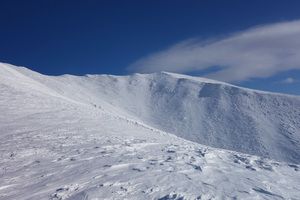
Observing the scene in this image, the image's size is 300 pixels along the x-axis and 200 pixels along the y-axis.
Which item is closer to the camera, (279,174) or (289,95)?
(279,174)

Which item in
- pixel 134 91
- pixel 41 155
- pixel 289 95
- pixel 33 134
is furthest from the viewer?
pixel 134 91

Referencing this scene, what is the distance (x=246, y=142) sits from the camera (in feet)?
92.1

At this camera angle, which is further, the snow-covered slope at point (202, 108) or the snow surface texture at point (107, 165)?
the snow-covered slope at point (202, 108)

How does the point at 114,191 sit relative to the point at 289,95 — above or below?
below

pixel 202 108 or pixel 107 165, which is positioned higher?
pixel 202 108

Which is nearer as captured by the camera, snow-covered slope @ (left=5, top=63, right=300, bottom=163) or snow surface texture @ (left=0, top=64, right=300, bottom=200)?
snow surface texture @ (left=0, top=64, right=300, bottom=200)

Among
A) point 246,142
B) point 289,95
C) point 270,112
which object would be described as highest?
point 289,95

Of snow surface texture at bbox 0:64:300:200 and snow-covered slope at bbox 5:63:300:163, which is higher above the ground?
snow-covered slope at bbox 5:63:300:163

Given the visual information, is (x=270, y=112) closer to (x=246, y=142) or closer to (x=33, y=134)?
(x=246, y=142)

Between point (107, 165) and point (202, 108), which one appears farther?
point (202, 108)

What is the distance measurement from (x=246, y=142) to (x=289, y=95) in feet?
65.4

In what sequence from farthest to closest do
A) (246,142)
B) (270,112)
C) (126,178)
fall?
1. (270,112)
2. (246,142)
3. (126,178)

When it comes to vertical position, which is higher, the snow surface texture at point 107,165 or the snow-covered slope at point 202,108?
the snow-covered slope at point 202,108

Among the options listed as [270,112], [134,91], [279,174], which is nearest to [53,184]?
[279,174]
